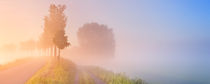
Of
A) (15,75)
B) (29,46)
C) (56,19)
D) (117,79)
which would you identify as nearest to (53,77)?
(15,75)

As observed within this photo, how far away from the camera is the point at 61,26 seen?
64.7 metres

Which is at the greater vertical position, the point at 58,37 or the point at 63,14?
the point at 63,14

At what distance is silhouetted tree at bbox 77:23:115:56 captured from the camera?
4850 inches

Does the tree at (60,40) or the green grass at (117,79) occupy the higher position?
the tree at (60,40)

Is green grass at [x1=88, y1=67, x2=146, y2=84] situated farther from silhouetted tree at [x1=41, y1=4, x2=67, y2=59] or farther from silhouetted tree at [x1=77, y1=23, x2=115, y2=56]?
silhouetted tree at [x1=77, y1=23, x2=115, y2=56]

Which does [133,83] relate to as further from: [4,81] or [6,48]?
[6,48]

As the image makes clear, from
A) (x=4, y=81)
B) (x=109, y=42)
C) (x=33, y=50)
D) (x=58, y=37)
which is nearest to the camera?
(x=4, y=81)

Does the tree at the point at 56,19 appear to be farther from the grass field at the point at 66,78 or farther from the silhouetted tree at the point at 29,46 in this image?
the silhouetted tree at the point at 29,46

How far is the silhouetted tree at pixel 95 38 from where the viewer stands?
123188 mm

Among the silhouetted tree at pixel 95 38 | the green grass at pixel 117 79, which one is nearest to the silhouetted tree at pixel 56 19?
the green grass at pixel 117 79

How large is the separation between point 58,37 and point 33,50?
9669 centimetres

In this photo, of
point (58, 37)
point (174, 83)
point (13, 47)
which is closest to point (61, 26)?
point (58, 37)

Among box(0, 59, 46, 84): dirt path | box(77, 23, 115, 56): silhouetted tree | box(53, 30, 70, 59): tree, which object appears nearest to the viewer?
box(0, 59, 46, 84): dirt path

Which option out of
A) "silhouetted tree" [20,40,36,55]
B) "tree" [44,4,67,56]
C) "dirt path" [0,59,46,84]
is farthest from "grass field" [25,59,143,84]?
"silhouetted tree" [20,40,36,55]
